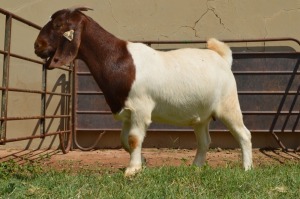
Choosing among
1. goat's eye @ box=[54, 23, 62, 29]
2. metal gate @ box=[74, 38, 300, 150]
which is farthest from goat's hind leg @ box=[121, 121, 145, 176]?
metal gate @ box=[74, 38, 300, 150]

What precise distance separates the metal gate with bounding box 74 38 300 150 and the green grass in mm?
2626

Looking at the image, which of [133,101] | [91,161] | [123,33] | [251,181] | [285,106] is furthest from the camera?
[123,33]

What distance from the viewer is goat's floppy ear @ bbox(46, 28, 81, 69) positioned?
3846mm

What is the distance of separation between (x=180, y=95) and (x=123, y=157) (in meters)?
2.16

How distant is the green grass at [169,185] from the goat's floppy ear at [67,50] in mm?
982

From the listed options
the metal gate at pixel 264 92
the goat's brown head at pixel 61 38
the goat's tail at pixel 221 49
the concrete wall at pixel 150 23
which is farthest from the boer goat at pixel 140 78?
the concrete wall at pixel 150 23

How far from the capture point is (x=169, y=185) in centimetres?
303

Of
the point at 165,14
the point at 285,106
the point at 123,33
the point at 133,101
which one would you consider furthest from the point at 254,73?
the point at 133,101

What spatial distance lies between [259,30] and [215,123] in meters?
1.54

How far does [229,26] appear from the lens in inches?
258

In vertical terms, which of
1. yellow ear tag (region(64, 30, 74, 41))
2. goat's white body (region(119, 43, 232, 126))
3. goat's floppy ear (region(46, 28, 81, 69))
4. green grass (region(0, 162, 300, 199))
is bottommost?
green grass (region(0, 162, 300, 199))

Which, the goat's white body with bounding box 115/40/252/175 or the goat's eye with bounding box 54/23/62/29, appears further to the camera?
the goat's eye with bounding box 54/23/62/29

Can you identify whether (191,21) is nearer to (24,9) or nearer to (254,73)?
(254,73)

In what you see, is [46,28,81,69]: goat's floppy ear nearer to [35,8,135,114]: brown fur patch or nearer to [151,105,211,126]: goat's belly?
[35,8,135,114]: brown fur patch
